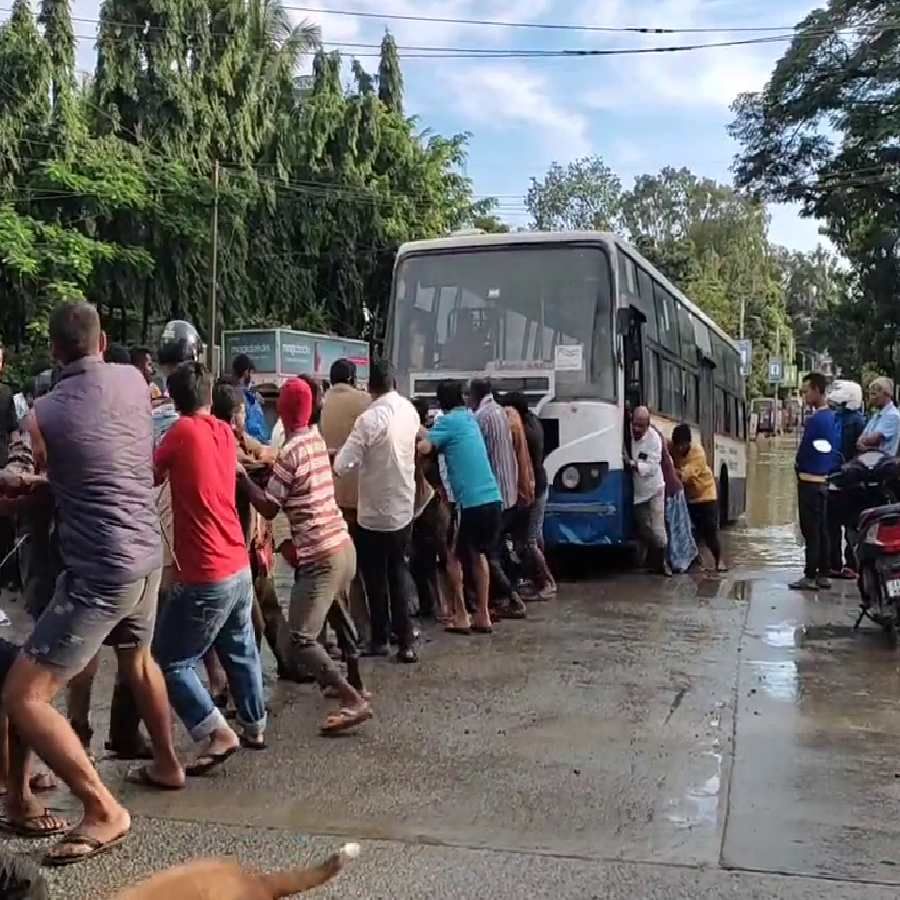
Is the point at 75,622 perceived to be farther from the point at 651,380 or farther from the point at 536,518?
the point at 651,380

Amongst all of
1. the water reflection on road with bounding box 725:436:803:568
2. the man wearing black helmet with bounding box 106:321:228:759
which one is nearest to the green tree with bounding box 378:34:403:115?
the water reflection on road with bounding box 725:436:803:568

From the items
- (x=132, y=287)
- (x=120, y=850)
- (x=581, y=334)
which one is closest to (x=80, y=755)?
(x=120, y=850)

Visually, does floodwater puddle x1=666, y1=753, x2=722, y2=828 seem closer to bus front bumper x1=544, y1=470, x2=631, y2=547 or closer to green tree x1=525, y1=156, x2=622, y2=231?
bus front bumper x1=544, y1=470, x2=631, y2=547

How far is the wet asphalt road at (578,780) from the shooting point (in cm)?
429

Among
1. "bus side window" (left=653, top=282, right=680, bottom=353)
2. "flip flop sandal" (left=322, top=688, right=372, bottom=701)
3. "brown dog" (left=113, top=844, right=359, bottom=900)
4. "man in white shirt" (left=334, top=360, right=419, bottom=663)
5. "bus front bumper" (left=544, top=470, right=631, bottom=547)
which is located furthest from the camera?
"bus side window" (left=653, top=282, right=680, bottom=353)

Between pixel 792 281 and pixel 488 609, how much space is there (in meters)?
100.0

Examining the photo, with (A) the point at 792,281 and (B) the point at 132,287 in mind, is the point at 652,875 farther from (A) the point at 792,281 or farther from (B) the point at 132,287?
(A) the point at 792,281

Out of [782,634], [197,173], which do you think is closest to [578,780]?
[782,634]

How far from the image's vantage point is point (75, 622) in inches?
169

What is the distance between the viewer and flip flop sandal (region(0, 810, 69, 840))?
4516 mm

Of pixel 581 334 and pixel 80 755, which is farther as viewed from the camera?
pixel 581 334

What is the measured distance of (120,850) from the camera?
440 cm

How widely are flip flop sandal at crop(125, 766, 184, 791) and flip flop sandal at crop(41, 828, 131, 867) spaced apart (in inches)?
30.5

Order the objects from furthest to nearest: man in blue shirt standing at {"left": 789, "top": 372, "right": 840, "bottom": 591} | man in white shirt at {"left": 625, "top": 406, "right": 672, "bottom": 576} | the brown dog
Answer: man in white shirt at {"left": 625, "top": 406, "right": 672, "bottom": 576}
man in blue shirt standing at {"left": 789, "top": 372, "right": 840, "bottom": 591}
the brown dog
